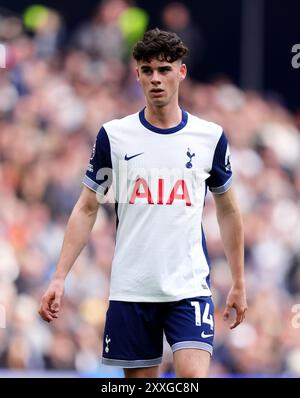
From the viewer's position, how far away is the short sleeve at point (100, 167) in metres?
6.19

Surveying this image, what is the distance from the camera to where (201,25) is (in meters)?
12.4

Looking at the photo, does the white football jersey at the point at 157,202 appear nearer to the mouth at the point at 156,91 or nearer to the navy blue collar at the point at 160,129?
the navy blue collar at the point at 160,129

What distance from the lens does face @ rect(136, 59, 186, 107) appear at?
607cm

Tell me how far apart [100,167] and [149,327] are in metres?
0.89

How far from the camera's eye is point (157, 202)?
19.9ft

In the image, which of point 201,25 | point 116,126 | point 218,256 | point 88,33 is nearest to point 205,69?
point 201,25

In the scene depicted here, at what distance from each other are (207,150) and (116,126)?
1.65ft

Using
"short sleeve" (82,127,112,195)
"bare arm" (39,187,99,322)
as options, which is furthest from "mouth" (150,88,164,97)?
"bare arm" (39,187,99,322)

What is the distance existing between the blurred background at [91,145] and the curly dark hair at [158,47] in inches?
193

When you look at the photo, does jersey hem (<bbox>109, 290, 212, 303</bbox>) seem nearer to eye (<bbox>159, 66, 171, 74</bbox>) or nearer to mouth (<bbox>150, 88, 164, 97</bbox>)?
mouth (<bbox>150, 88, 164, 97</bbox>)

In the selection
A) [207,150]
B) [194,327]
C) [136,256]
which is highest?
[207,150]

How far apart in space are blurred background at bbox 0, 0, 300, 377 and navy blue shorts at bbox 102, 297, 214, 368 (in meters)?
4.46

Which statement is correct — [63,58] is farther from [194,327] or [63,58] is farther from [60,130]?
[194,327]

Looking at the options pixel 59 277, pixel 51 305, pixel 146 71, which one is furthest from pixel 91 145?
pixel 51 305
